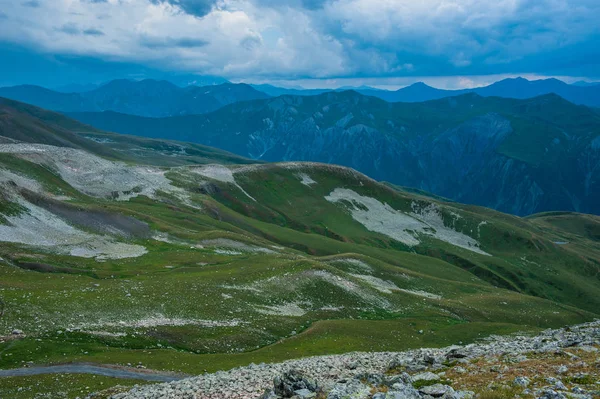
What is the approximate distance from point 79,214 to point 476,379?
86076 mm

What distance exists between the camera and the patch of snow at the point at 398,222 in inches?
6941

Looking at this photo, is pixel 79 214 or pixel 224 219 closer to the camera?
pixel 79 214

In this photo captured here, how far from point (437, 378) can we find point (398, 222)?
Result: 16321cm

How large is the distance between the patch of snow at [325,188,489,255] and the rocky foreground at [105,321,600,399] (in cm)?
13603

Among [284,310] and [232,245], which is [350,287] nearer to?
[284,310]

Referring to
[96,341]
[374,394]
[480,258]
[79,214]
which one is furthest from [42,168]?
[480,258]

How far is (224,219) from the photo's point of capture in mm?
138000

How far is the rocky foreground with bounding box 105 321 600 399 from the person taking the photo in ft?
70.5

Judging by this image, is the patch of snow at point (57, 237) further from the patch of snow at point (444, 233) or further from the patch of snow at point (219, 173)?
the patch of snow at point (444, 233)

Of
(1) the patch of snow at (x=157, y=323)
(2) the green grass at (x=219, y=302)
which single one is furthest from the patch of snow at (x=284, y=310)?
(1) the patch of snow at (x=157, y=323)

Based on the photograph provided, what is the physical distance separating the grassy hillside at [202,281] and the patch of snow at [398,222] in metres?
2.40

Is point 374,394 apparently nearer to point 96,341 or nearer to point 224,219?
point 96,341

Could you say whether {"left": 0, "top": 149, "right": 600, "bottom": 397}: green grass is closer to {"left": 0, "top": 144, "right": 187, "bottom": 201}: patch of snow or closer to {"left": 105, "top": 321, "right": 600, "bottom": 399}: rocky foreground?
{"left": 0, "top": 144, "right": 187, "bottom": 201}: patch of snow

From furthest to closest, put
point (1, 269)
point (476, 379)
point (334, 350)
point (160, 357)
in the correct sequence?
point (1, 269) < point (334, 350) < point (160, 357) < point (476, 379)
